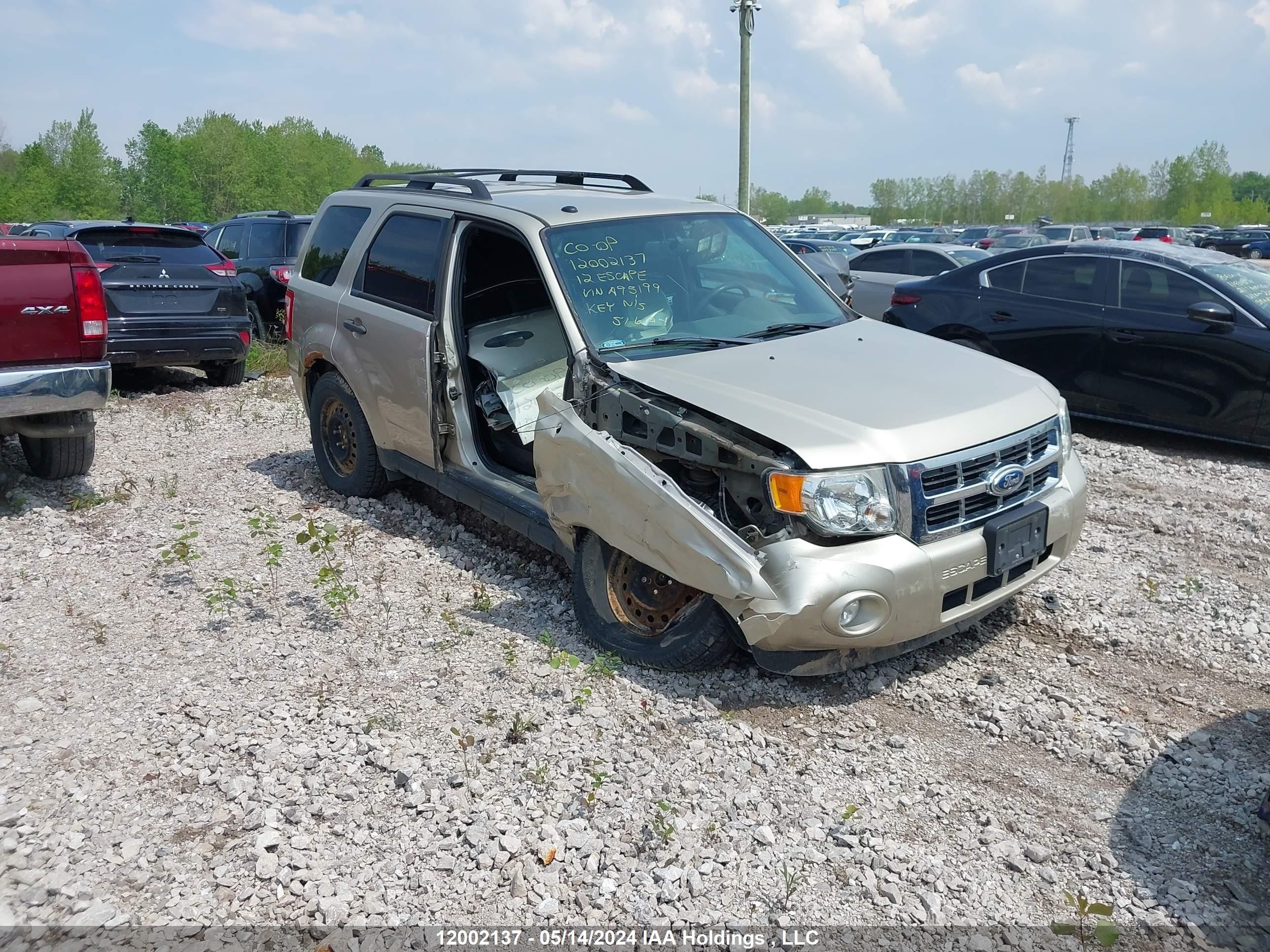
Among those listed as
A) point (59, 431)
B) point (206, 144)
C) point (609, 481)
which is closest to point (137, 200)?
point (206, 144)

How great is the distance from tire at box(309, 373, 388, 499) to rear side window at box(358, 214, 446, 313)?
753 mm

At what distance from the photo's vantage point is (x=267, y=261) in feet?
43.2

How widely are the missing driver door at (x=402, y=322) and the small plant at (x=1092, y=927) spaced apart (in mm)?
3847

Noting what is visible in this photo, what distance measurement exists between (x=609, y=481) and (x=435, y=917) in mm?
1764

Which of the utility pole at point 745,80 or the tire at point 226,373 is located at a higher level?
the utility pole at point 745,80

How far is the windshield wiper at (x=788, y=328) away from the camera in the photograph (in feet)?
15.9

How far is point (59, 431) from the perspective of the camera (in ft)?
21.3

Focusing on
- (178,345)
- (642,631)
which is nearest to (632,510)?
(642,631)

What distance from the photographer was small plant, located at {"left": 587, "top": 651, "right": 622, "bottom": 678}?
423cm

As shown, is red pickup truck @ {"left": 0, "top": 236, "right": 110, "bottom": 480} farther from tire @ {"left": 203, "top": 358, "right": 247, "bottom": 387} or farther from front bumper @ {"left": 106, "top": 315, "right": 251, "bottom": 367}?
tire @ {"left": 203, "top": 358, "right": 247, "bottom": 387}

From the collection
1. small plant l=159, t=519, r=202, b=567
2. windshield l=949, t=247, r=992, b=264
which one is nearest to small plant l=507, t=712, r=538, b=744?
small plant l=159, t=519, r=202, b=567

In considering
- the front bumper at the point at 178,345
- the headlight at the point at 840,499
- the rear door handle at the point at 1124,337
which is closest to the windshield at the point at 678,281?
the headlight at the point at 840,499

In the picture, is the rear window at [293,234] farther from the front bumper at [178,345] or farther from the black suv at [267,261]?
the front bumper at [178,345]

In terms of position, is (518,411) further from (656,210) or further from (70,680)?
(70,680)
